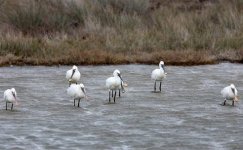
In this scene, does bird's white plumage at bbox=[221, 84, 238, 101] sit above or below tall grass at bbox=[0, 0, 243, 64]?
below

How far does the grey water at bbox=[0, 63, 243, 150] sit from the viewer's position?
35.2 ft

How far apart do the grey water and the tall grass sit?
2284 millimetres

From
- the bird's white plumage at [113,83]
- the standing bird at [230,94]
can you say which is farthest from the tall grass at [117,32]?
the standing bird at [230,94]

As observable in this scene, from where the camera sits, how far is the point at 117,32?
24312 millimetres

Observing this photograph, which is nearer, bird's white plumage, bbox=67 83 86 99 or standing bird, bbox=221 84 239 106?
bird's white plumage, bbox=67 83 86 99

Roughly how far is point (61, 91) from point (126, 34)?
8082 millimetres

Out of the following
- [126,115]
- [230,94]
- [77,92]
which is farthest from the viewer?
[230,94]

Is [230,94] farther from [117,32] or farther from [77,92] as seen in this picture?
[117,32]

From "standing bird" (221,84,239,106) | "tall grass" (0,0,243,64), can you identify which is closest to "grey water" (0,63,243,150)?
"standing bird" (221,84,239,106)

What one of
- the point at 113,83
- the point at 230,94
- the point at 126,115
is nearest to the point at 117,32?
the point at 113,83

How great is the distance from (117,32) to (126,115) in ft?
38.1

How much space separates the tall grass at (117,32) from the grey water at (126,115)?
2284mm

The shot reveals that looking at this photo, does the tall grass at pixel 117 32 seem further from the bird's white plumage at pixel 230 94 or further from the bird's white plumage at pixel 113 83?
the bird's white plumage at pixel 230 94

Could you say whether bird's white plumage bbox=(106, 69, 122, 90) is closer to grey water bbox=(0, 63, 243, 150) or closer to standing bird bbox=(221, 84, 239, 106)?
grey water bbox=(0, 63, 243, 150)
